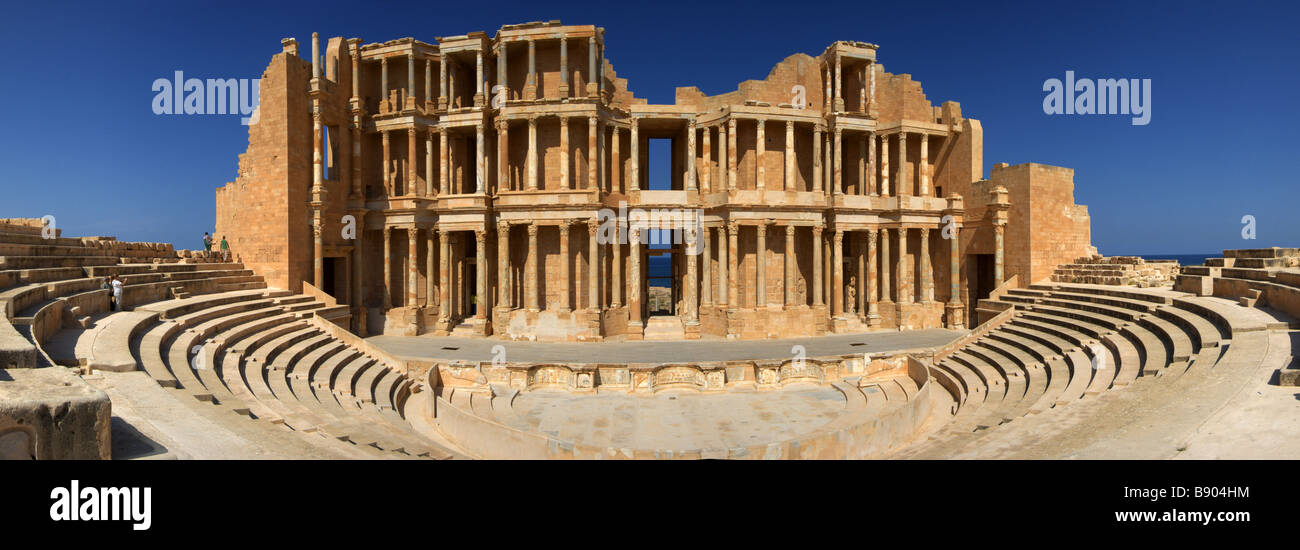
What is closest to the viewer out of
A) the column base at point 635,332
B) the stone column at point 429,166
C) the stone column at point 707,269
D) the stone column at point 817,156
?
the column base at point 635,332

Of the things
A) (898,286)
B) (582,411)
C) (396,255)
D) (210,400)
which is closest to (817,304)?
(898,286)

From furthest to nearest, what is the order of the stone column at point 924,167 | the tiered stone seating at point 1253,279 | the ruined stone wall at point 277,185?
the stone column at point 924,167
the ruined stone wall at point 277,185
the tiered stone seating at point 1253,279

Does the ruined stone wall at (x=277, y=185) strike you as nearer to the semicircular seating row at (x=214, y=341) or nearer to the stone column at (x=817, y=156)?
the semicircular seating row at (x=214, y=341)

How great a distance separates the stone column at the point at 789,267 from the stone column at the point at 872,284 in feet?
13.5

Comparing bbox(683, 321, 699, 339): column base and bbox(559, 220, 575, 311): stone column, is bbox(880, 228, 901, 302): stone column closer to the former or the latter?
bbox(683, 321, 699, 339): column base

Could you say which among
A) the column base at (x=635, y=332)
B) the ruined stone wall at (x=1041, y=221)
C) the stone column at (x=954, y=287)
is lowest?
the column base at (x=635, y=332)

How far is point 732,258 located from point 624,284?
504cm

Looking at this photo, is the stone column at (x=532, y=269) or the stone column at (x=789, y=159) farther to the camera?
the stone column at (x=789, y=159)

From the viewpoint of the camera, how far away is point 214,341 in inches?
582

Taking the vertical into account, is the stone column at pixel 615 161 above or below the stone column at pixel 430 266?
above

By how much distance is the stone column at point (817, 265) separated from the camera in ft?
87.2

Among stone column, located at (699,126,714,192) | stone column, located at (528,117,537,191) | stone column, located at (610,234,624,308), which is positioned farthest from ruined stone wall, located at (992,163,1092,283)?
stone column, located at (528,117,537,191)

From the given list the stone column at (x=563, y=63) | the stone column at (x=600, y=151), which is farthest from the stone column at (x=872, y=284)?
the stone column at (x=563, y=63)
